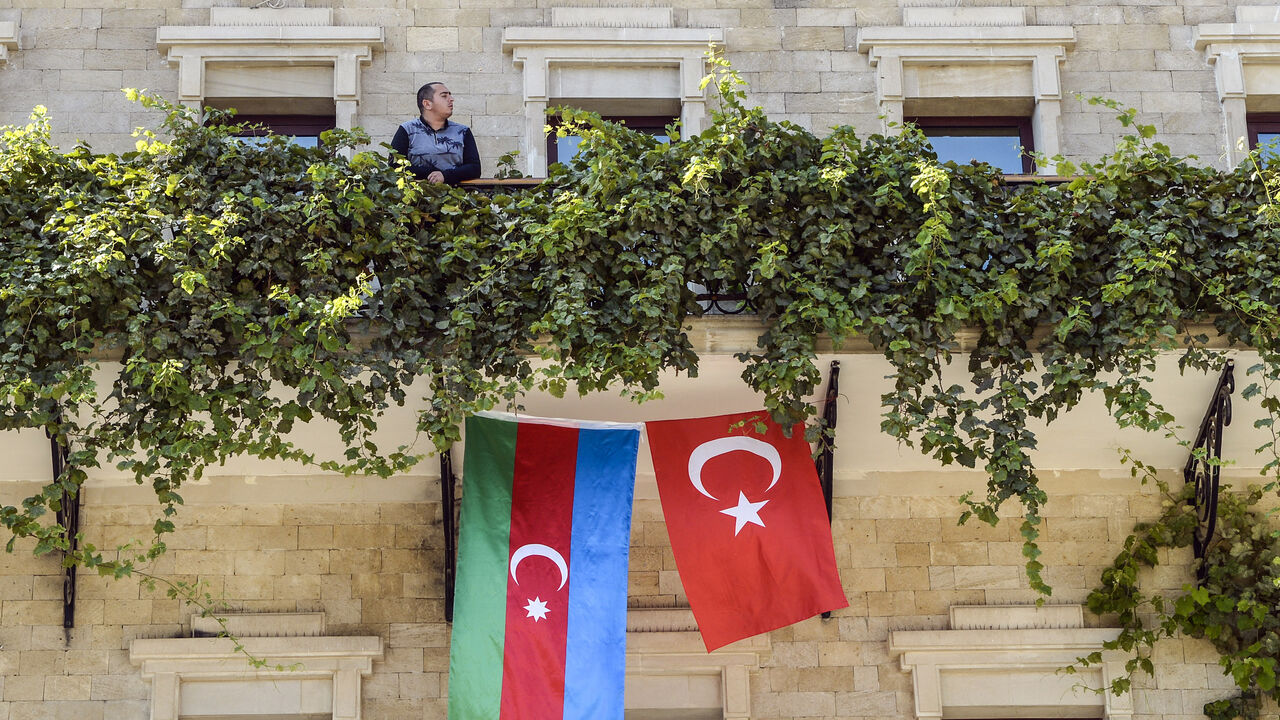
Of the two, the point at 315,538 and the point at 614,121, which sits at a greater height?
the point at 614,121

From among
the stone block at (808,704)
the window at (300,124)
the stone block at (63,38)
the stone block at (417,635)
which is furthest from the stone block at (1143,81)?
the stone block at (63,38)

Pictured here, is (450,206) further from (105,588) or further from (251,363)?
(105,588)

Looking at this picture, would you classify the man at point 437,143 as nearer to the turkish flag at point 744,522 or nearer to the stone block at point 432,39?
the stone block at point 432,39

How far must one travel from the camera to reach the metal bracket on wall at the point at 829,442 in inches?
335

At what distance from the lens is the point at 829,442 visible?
909cm

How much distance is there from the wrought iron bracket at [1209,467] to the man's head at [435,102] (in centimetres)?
497

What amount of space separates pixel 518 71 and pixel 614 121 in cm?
80

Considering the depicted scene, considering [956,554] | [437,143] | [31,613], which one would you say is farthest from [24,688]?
[956,554]

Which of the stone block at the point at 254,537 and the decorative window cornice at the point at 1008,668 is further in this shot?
the stone block at the point at 254,537

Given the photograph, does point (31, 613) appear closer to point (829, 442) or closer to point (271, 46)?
point (271, 46)

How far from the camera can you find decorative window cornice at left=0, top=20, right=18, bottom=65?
1030 cm

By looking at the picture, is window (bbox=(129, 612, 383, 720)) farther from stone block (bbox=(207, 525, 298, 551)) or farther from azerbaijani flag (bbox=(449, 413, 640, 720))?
azerbaijani flag (bbox=(449, 413, 640, 720))

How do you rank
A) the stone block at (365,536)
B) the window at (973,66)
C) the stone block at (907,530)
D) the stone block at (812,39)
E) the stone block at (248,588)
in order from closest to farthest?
1. the stone block at (248,588)
2. the stone block at (365,536)
3. the stone block at (907,530)
4. the window at (973,66)
5. the stone block at (812,39)

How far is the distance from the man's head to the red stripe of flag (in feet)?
7.18
